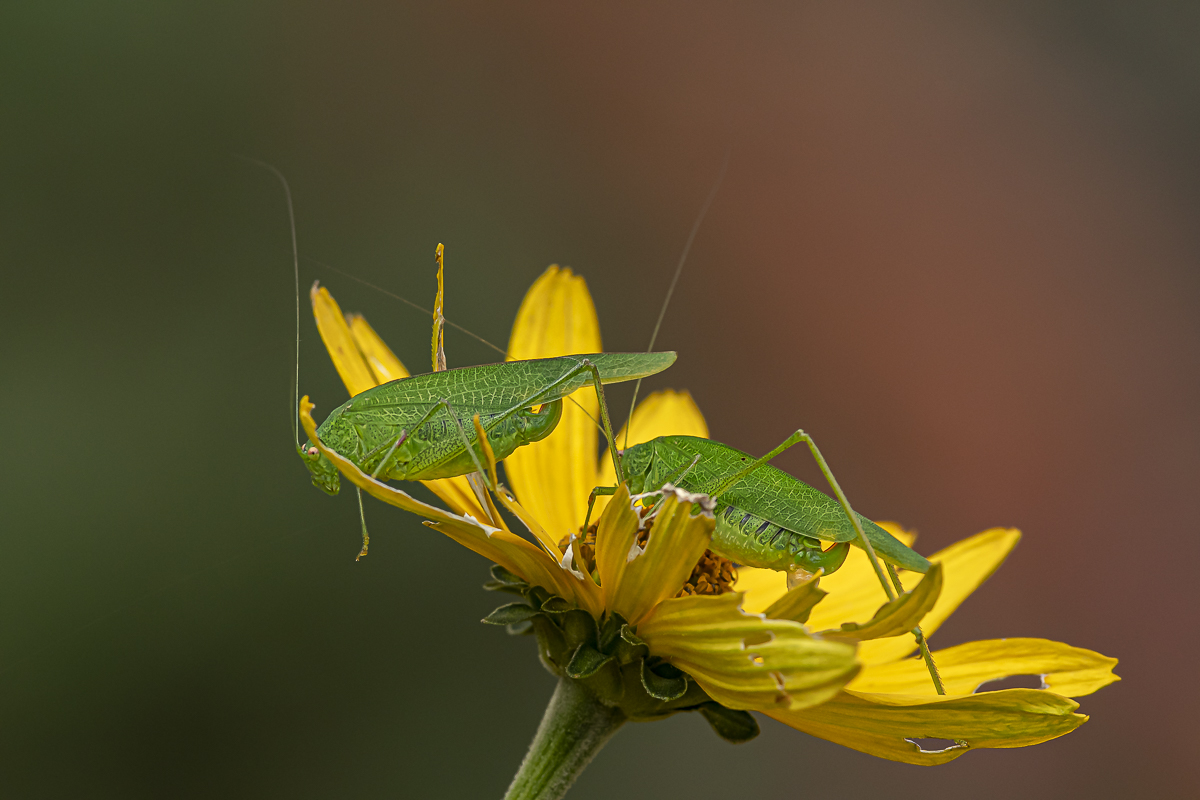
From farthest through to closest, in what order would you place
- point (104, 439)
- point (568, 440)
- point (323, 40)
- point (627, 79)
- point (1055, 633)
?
point (627, 79) → point (1055, 633) → point (323, 40) → point (104, 439) → point (568, 440)

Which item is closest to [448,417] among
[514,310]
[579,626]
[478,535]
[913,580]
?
[478,535]

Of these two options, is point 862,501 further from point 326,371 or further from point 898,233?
point 326,371

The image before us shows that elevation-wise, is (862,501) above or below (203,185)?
below

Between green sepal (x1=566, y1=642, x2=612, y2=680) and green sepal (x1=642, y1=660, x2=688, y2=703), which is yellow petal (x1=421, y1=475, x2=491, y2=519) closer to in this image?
green sepal (x1=566, y1=642, x2=612, y2=680)

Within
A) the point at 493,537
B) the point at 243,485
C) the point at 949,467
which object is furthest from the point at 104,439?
the point at 949,467

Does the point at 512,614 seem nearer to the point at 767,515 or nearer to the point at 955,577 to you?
the point at 767,515

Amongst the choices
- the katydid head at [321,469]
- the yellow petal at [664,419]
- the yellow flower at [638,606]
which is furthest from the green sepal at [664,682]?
the yellow petal at [664,419]
